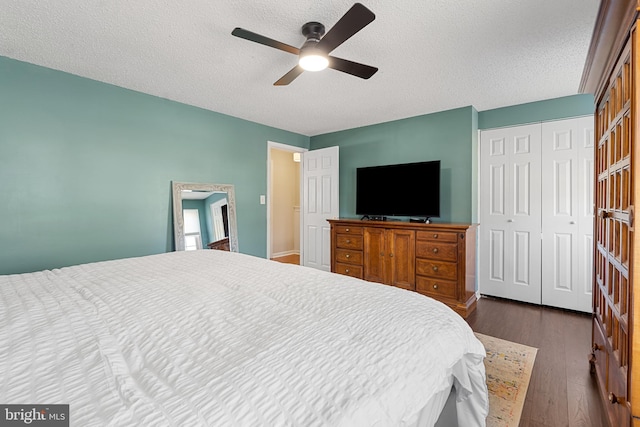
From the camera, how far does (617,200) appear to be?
136 cm

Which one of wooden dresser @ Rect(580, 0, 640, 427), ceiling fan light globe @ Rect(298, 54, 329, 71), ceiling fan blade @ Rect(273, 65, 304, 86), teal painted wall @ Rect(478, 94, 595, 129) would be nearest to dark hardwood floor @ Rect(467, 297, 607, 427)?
wooden dresser @ Rect(580, 0, 640, 427)

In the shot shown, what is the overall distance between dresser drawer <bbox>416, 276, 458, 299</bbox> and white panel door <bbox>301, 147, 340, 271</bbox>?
1.49 meters

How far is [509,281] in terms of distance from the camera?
3518 mm

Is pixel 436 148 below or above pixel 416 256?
above

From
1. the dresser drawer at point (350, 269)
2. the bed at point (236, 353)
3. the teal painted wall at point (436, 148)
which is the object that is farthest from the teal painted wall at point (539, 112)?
the bed at point (236, 353)

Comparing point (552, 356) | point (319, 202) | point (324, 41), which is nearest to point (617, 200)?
point (552, 356)

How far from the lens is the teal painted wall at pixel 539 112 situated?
120 inches

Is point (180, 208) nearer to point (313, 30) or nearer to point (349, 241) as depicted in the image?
point (349, 241)

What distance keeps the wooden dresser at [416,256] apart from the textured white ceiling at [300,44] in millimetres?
1488

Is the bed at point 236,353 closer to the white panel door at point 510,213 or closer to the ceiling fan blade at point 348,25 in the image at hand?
the ceiling fan blade at point 348,25

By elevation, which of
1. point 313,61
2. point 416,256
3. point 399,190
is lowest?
point 416,256

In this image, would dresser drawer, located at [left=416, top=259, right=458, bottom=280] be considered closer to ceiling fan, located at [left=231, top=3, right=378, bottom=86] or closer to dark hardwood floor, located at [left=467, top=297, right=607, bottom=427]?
dark hardwood floor, located at [left=467, top=297, right=607, bottom=427]

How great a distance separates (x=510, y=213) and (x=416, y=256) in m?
1.30

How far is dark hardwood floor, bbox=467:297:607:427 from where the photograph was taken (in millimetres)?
1648
